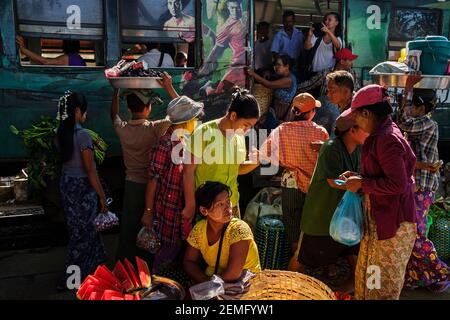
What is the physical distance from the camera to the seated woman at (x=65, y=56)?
4770mm

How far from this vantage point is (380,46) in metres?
6.49

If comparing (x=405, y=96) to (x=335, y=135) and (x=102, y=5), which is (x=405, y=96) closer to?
(x=335, y=135)

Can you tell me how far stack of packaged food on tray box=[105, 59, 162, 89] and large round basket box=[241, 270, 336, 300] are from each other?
1.97m

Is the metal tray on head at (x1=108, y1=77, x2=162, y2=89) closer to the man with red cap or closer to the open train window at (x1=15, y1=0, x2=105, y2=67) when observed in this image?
the man with red cap

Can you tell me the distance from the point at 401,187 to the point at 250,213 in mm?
1873

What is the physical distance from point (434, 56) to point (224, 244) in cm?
226

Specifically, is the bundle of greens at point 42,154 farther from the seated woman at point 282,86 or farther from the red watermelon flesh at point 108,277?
the seated woman at point 282,86

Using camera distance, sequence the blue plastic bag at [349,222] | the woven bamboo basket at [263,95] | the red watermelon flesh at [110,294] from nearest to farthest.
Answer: the red watermelon flesh at [110,294], the blue plastic bag at [349,222], the woven bamboo basket at [263,95]

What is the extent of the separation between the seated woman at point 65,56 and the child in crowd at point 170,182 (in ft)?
7.64

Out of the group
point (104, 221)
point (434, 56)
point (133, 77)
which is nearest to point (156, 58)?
point (133, 77)

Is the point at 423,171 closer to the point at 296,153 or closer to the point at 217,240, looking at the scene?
the point at 296,153

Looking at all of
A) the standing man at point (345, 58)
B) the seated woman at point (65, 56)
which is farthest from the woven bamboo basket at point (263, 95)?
the seated woman at point (65, 56)

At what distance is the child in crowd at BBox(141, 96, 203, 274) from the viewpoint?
10.5ft

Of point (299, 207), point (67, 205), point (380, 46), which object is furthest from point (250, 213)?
point (380, 46)
